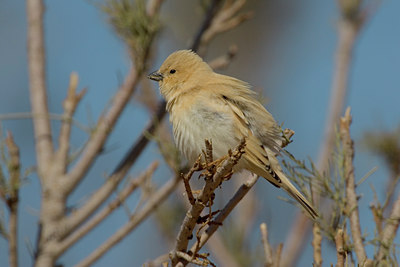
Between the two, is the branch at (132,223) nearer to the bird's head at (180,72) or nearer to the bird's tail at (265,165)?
the bird's tail at (265,165)

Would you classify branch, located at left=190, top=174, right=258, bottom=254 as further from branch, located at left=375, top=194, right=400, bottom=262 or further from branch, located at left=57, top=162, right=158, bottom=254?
branch, located at left=57, top=162, right=158, bottom=254

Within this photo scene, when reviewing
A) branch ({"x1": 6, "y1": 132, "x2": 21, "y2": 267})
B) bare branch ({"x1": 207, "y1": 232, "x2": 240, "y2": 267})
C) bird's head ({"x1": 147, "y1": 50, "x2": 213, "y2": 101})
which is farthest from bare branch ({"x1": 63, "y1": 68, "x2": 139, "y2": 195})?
bare branch ({"x1": 207, "y1": 232, "x2": 240, "y2": 267})

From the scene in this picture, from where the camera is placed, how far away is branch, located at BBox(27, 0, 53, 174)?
298 centimetres

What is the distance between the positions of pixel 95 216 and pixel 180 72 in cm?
122

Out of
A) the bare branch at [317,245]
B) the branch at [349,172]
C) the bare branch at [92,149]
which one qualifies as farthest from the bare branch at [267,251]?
the bare branch at [92,149]

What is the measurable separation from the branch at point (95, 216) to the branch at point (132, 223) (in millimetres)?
110

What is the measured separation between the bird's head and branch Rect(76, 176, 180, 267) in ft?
2.70

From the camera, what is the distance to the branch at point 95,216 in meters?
2.71

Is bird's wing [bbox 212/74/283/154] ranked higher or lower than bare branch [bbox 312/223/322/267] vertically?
higher

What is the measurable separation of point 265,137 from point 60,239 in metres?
1.11

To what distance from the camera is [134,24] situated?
3.22 metres

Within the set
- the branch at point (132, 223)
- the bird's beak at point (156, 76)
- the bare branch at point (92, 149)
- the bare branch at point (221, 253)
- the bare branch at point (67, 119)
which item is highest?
the bird's beak at point (156, 76)

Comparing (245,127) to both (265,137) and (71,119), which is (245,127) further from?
(71,119)

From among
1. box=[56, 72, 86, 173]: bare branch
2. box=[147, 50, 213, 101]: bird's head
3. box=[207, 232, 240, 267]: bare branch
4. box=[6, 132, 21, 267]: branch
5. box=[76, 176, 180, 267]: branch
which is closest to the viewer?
box=[6, 132, 21, 267]: branch
